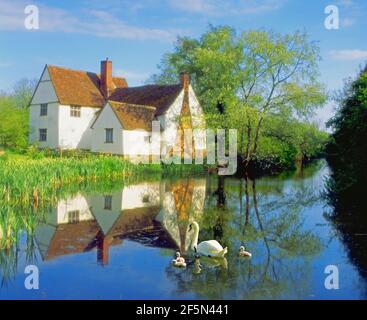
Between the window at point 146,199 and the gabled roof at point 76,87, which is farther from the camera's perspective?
the gabled roof at point 76,87

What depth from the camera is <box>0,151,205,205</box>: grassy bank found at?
16.0 meters

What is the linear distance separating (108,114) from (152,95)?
5.84 metres

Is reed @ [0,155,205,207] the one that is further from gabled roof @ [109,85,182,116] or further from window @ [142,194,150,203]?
gabled roof @ [109,85,182,116]

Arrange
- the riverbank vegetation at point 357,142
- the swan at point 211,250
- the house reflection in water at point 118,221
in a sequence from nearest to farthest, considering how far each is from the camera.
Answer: the swan at point 211,250, the house reflection in water at point 118,221, the riverbank vegetation at point 357,142

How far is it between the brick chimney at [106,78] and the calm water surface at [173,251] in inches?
976

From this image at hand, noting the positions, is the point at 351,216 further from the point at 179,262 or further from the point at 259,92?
the point at 259,92

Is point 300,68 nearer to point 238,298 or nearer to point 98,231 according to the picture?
point 98,231

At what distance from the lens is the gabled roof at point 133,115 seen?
34.5m

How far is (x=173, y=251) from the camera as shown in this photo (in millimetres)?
10711

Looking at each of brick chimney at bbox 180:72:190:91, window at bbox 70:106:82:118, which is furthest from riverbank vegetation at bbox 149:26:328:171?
window at bbox 70:106:82:118

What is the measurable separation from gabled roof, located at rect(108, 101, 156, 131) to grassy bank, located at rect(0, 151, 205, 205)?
13.6ft

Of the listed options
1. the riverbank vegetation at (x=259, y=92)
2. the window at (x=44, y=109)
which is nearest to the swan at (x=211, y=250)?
the riverbank vegetation at (x=259, y=92)

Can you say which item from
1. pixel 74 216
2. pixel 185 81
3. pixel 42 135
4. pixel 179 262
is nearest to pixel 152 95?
pixel 185 81

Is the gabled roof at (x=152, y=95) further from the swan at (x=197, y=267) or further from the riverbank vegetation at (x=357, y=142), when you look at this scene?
the swan at (x=197, y=267)
